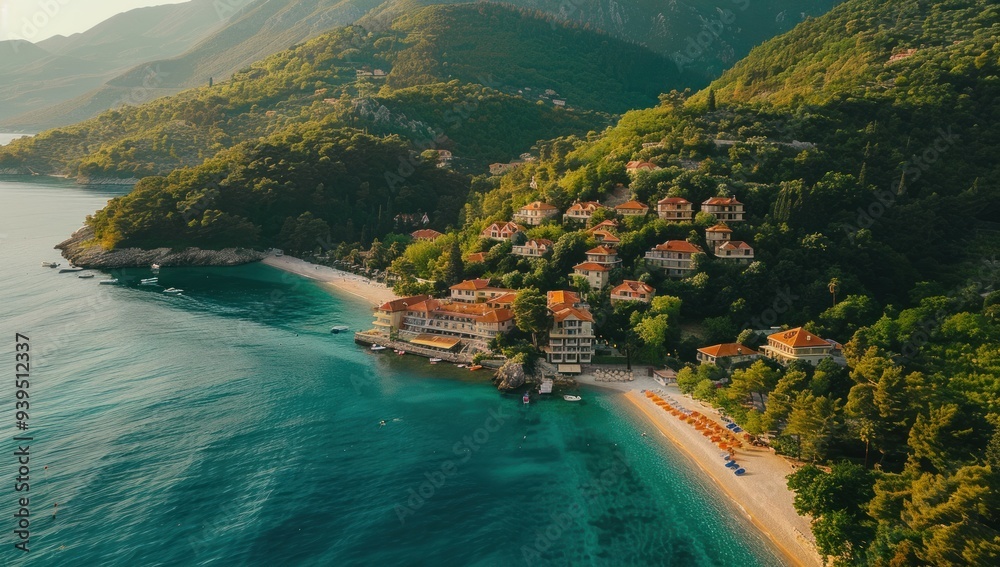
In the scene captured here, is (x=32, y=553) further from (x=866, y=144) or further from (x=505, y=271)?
(x=866, y=144)

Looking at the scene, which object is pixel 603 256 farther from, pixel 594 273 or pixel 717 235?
pixel 717 235

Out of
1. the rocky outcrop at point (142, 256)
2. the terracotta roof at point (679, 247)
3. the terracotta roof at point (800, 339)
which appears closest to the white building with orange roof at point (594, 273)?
the terracotta roof at point (679, 247)

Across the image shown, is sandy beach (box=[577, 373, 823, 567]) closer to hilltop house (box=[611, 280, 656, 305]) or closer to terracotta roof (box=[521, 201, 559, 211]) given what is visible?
hilltop house (box=[611, 280, 656, 305])

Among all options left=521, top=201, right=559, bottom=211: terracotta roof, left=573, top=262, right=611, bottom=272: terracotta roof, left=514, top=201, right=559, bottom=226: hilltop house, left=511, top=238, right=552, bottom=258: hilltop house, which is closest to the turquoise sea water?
left=573, top=262, right=611, bottom=272: terracotta roof

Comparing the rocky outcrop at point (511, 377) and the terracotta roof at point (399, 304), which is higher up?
the terracotta roof at point (399, 304)

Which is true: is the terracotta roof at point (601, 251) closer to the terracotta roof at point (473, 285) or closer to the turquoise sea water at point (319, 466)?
the terracotta roof at point (473, 285)

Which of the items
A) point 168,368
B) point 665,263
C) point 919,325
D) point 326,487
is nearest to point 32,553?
point 326,487

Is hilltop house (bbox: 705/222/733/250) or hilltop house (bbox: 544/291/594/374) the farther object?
hilltop house (bbox: 705/222/733/250)
